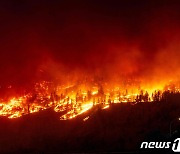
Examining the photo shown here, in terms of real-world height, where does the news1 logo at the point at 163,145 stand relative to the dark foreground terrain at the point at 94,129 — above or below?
below

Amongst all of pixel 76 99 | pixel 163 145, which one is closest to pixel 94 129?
pixel 76 99

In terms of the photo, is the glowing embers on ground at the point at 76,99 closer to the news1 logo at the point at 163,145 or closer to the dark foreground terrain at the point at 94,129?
the dark foreground terrain at the point at 94,129

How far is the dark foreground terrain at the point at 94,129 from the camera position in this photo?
84.5 metres

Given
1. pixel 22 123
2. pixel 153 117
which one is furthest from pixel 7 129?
pixel 153 117

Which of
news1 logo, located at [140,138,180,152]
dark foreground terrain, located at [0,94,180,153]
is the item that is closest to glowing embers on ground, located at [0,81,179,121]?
dark foreground terrain, located at [0,94,180,153]

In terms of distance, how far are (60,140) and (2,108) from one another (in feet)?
68.3

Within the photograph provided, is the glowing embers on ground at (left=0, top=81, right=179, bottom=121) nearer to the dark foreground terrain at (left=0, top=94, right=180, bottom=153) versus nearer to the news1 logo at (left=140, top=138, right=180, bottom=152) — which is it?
the dark foreground terrain at (left=0, top=94, right=180, bottom=153)

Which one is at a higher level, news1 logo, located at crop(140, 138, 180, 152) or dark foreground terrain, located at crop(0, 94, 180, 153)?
dark foreground terrain, located at crop(0, 94, 180, 153)

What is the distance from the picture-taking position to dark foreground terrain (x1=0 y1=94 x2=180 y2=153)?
8454 centimetres

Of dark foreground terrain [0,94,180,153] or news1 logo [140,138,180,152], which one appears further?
dark foreground terrain [0,94,180,153]

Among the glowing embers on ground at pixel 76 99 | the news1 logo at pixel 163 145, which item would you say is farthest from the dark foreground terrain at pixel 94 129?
the news1 logo at pixel 163 145

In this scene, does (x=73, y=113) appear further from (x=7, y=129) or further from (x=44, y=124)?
(x=7, y=129)

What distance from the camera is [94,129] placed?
293ft

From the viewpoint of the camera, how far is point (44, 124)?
9481cm
